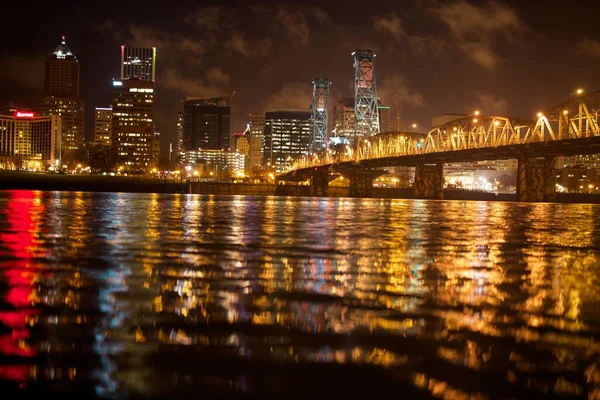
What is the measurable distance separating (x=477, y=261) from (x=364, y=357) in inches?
302

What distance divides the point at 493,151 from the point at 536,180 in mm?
8090

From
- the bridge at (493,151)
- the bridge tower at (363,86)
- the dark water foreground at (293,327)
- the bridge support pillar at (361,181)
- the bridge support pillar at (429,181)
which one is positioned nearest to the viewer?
the dark water foreground at (293,327)

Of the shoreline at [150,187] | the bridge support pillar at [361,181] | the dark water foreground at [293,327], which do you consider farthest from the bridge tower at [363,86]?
the dark water foreground at [293,327]

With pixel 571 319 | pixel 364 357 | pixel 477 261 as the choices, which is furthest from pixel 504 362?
pixel 477 261

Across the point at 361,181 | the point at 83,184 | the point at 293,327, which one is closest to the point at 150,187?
the point at 83,184

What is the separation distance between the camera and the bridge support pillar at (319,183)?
496 ft

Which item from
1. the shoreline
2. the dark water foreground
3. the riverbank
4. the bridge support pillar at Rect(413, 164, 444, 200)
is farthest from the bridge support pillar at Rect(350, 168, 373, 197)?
the dark water foreground

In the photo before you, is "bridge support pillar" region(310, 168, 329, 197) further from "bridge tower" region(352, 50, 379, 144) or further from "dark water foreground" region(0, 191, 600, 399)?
"dark water foreground" region(0, 191, 600, 399)

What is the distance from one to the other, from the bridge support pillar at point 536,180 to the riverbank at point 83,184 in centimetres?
7218

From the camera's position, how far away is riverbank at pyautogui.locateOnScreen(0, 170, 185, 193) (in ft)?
367

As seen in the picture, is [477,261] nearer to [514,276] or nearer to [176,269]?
[514,276]

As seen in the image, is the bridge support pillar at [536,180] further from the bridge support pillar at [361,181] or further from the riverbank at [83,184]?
the riverbank at [83,184]

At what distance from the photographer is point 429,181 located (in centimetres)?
12200

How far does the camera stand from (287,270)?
9.79 meters
